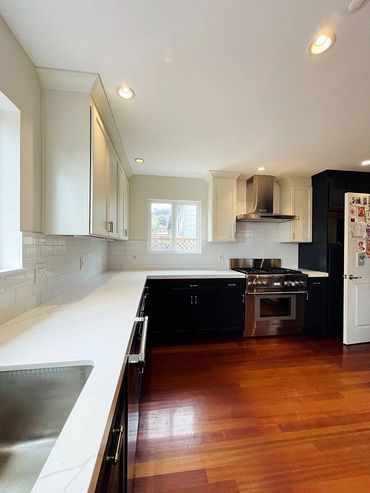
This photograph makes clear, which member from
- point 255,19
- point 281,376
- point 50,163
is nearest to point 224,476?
point 281,376

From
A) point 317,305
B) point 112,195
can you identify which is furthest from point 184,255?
point 317,305

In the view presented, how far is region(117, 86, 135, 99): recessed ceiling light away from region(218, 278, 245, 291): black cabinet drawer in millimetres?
2251

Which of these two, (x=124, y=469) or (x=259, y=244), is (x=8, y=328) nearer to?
(x=124, y=469)

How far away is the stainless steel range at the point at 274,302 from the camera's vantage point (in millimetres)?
3064

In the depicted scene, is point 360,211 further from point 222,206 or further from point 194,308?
point 194,308

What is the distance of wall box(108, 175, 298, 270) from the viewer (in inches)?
137

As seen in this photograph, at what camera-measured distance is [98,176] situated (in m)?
1.69

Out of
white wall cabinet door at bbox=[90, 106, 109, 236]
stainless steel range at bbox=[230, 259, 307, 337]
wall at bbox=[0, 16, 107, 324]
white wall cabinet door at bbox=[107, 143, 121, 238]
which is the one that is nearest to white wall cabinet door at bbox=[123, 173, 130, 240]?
white wall cabinet door at bbox=[107, 143, 121, 238]

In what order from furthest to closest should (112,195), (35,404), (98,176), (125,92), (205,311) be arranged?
1. (205,311)
2. (112,195)
3. (98,176)
4. (125,92)
5. (35,404)

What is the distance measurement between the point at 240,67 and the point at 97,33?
2.62 ft

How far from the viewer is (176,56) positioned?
4.17ft

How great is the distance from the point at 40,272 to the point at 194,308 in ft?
6.39

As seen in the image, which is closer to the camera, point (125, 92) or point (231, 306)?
point (125, 92)

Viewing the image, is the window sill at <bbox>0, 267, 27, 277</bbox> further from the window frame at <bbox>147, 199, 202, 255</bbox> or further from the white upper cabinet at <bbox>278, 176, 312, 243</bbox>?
the white upper cabinet at <bbox>278, 176, 312, 243</bbox>
